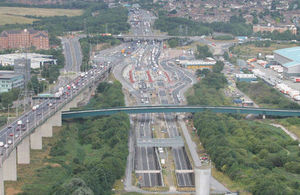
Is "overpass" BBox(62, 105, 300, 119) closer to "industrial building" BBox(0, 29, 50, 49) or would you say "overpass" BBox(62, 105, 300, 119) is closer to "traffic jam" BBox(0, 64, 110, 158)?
"traffic jam" BBox(0, 64, 110, 158)

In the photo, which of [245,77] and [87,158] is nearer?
[87,158]

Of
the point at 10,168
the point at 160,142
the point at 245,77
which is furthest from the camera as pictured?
the point at 245,77

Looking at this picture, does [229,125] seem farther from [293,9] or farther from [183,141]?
[293,9]

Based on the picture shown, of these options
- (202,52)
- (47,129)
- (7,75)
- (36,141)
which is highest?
(7,75)

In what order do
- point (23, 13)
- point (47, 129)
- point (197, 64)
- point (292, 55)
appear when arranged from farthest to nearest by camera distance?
point (23, 13)
point (292, 55)
point (197, 64)
point (47, 129)

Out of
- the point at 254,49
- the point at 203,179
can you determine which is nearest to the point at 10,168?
the point at 203,179

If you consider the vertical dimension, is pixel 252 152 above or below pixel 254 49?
below

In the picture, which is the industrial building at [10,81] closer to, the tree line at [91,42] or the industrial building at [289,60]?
the tree line at [91,42]

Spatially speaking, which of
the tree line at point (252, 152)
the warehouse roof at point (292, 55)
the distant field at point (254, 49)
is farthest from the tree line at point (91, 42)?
the tree line at point (252, 152)

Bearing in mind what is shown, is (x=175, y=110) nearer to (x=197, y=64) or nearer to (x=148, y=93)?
(x=148, y=93)
